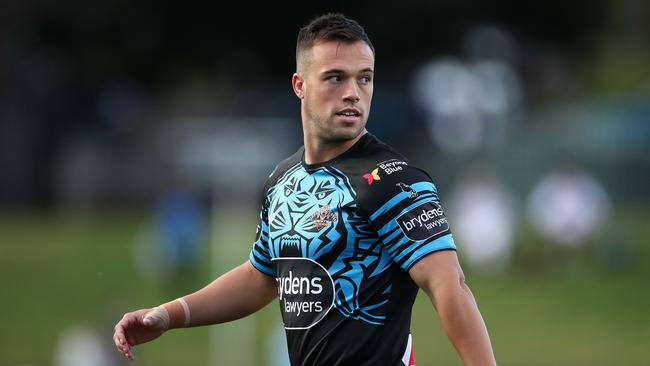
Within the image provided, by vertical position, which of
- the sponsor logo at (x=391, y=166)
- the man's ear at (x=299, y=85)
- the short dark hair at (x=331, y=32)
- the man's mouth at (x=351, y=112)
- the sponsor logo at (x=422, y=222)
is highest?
the short dark hair at (x=331, y=32)

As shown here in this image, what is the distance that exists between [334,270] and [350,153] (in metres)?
0.51

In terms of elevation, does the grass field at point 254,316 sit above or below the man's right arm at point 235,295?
above

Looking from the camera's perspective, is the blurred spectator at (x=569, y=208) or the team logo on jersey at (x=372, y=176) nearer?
the team logo on jersey at (x=372, y=176)

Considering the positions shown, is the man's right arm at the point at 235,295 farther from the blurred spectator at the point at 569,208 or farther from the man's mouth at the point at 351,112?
the blurred spectator at the point at 569,208

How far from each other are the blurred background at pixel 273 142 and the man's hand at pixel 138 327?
746 inches

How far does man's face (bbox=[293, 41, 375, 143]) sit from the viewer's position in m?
5.82

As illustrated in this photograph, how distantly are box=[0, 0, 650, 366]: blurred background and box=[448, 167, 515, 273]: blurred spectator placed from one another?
5cm

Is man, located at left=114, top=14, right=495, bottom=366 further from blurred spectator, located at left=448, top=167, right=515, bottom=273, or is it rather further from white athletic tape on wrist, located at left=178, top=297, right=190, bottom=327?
blurred spectator, located at left=448, top=167, right=515, bottom=273

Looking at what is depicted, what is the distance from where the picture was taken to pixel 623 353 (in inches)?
897

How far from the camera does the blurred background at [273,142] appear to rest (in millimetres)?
28984

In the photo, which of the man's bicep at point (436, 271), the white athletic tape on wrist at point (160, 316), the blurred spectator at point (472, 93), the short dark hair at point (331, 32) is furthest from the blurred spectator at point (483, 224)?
the man's bicep at point (436, 271)

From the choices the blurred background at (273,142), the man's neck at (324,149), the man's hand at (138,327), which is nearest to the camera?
the man's neck at (324,149)

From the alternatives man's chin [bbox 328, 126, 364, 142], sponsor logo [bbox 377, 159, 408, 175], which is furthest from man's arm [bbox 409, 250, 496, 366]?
man's chin [bbox 328, 126, 364, 142]

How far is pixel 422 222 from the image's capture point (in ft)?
18.1
